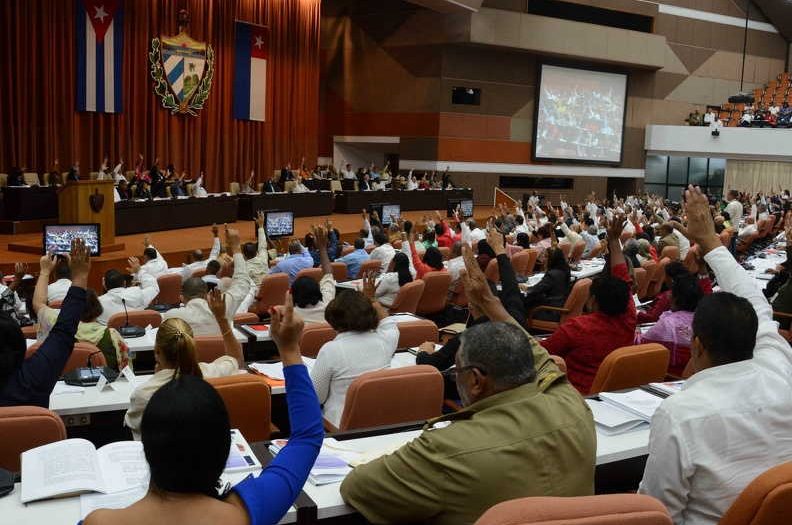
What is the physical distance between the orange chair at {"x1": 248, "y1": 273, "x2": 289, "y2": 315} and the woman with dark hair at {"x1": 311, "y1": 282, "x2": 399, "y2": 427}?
3.24 m

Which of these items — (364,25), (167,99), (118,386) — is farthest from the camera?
(364,25)

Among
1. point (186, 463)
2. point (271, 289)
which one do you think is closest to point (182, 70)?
point (271, 289)

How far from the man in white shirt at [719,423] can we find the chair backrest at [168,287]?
5.69m

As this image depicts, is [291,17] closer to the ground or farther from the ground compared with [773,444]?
farther from the ground

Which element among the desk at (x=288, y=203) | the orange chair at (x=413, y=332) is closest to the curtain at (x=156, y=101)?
the desk at (x=288, y=203)

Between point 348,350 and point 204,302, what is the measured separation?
154 cm

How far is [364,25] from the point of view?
71.2 feet

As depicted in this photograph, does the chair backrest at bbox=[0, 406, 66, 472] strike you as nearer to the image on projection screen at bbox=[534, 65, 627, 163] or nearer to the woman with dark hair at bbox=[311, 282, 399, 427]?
the woman with dark hair at bbox=[311, 282, 399, 427]

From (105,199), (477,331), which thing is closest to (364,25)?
(105,199)

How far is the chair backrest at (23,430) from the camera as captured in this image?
255cm

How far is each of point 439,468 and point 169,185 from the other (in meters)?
13.3

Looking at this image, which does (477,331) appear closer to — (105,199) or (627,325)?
(627,325)

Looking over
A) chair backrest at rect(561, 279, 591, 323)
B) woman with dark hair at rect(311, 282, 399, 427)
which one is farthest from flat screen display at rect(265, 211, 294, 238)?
woman with dark hair at rect(311, 282, 399, 427)

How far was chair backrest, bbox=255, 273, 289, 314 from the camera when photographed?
7012 mm
